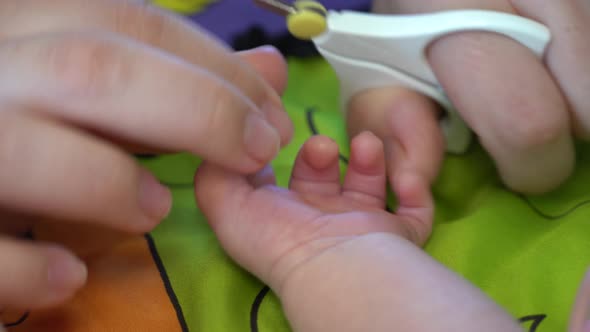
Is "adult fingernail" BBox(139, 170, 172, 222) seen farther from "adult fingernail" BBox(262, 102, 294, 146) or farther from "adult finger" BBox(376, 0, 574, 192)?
"adult finger" BBox(376, 0, 574, 192)

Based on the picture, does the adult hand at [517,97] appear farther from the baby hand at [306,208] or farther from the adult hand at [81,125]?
the adult hand at [81,125]

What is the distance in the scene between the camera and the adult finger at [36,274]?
0.31m

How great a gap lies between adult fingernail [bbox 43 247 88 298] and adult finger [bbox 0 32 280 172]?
8 cm

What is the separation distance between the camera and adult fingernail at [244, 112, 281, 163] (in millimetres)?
361

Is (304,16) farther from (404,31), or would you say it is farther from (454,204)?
(454,204)

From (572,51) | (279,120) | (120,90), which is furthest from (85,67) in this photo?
(572,51)

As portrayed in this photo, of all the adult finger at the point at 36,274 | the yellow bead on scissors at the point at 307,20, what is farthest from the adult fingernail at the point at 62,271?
the yellow bead on scissors at the point at 307,20

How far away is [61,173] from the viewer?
1.00ft

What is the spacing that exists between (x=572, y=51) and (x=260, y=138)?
0.31 m

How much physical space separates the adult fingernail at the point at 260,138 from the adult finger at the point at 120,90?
2 centimetres

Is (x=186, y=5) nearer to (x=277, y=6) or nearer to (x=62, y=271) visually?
(x=277, y=6)

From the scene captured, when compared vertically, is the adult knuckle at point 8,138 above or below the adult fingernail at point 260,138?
above

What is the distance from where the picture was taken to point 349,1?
83cm

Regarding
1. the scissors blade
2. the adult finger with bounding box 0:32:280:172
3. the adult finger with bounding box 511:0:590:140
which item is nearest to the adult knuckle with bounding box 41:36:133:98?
the adult finger with bounding box 0:32:280:172
